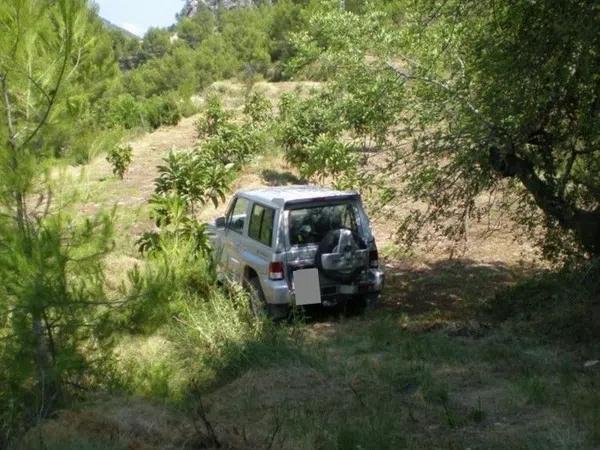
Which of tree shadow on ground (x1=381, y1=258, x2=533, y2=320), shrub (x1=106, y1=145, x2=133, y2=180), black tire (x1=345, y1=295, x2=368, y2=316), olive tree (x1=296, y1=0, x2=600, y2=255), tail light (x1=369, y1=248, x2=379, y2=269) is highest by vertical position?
olive tree (x1=296, y1=0, x2=600, y2=255)

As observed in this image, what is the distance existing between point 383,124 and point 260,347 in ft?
12.3

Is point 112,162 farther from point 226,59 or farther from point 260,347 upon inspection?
point 226,59

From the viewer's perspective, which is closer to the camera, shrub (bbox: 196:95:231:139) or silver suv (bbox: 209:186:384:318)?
silver suv (bbox: 209:186:384:318)

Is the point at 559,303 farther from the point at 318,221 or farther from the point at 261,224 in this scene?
the point at 261,224

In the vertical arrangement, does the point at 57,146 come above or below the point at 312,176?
above

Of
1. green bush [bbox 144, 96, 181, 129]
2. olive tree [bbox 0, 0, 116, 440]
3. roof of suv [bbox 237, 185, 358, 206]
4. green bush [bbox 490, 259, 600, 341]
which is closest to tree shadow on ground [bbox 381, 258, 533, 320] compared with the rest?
green bush [bbox 490, 259, 600, 341]

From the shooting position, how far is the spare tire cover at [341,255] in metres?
10.7

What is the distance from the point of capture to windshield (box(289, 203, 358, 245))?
10.8 metres

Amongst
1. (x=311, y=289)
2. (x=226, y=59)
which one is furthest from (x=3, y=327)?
(x=226, y=59)

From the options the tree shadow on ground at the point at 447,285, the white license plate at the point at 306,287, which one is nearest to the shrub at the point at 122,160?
the tree shadow on ground at the point at 447,285

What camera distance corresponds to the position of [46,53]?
7391 mm

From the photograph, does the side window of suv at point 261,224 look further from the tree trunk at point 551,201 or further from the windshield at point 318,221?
the tree trunk at point 551,201

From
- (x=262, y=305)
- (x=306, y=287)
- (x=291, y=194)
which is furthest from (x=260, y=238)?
Result: (x=306, y=287)

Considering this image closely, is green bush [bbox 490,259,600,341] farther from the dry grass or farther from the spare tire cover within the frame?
the spare tire cover
